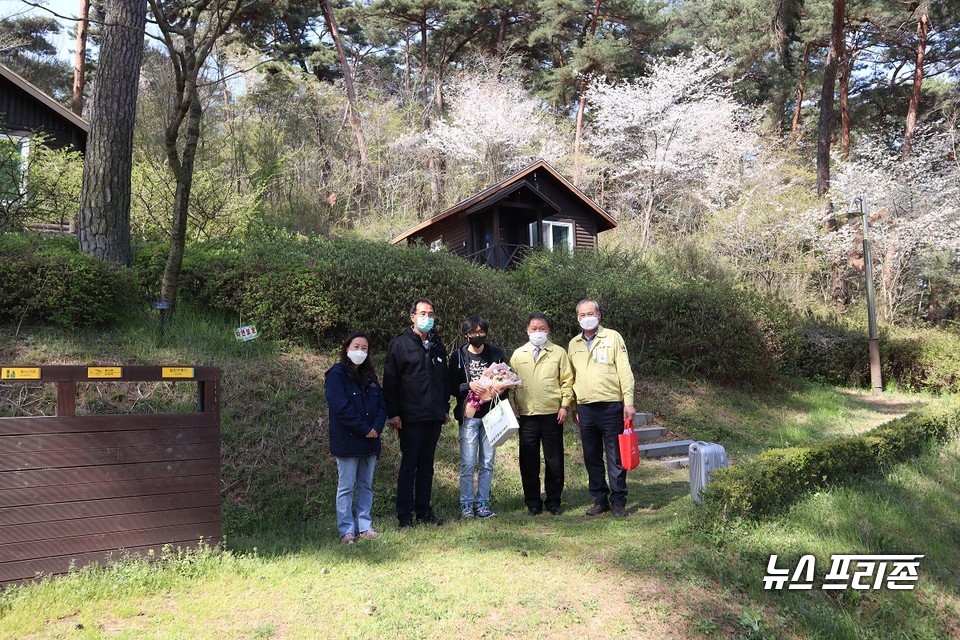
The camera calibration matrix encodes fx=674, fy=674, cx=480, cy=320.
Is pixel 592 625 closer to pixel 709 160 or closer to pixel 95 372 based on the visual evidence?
pixel 95 372

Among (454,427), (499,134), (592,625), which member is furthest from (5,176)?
(499,134)

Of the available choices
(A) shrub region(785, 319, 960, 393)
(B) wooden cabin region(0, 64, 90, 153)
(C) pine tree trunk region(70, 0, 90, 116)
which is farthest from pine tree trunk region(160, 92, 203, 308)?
(C) pine tree trunk region(70, 0, 90, 116)

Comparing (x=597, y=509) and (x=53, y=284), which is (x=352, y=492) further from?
(x=53, y=284)

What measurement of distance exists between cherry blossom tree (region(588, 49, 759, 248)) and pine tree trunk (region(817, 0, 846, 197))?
5.34 metres

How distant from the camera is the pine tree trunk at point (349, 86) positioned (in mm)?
25031

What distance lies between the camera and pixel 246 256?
929 cm

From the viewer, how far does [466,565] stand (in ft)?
15.5

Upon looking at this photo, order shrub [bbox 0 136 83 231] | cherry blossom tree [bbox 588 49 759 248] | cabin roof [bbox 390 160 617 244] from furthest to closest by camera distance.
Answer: cherry blossom tree [bbox 588 49 759 248] < cabin roof [bbox 390 160 617 244] < shrub [bbox 0 136 83 231]

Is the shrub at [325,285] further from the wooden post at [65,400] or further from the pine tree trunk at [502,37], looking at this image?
the pine tree trunk at [502,37]

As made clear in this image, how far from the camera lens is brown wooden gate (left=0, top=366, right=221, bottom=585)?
13.8 ft

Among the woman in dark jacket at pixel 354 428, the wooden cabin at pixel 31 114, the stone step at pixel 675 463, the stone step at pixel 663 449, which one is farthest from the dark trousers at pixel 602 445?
the wooden cabin at pixel 31 114

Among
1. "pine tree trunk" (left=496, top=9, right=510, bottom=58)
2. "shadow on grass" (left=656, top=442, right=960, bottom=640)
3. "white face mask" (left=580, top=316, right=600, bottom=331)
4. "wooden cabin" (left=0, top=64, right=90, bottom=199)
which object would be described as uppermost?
"pine tree trunk" (left=496, top=9, right=510, bottom=58)

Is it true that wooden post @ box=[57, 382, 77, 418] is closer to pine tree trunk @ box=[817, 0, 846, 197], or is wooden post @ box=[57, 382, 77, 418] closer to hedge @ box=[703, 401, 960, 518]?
hedge @ box=[703, 401, 960, 518]

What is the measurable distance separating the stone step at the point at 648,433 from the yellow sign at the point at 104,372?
7586mm
